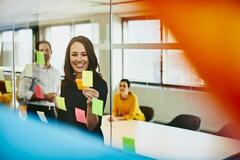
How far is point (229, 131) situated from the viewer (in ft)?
4.81

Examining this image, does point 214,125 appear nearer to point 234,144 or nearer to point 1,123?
point 234,144

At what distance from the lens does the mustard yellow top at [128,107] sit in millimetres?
1825

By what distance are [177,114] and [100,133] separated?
0.68 meters

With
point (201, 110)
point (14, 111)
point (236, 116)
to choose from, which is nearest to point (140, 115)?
point (201, 110)

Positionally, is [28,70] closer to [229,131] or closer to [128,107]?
[128,107]

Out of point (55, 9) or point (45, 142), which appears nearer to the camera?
point (55, 9)

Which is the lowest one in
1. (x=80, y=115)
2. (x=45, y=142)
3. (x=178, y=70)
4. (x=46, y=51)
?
(x=45, y=142)

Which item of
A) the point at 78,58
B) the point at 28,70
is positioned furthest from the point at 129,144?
the point at 28,70

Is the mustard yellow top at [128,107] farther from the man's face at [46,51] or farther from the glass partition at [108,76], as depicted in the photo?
the man's face at [46,51]

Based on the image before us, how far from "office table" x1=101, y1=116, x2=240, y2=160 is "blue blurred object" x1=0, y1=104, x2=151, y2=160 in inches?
3.4

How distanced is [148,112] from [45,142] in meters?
1.20

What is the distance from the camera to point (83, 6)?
7.17 feet

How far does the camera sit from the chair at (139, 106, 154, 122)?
1.75 metres

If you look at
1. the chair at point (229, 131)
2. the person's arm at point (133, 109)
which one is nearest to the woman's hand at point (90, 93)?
the person's arm at point (133, 109)
